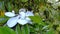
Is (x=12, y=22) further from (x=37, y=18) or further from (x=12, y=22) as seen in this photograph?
(x=37, y=18)

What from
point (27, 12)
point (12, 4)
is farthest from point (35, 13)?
point (12, 4)

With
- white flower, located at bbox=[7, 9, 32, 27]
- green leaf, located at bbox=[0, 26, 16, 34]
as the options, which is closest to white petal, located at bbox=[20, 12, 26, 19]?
white flower, located at bbox=[7, 9, 32, 27]

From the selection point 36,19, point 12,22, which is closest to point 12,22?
point 12,22

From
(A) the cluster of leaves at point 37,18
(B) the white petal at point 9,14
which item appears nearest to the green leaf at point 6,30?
(A) the cluster of leaves at point 37,18

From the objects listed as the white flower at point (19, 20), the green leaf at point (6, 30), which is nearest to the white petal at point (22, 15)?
the white flower at point (19, 20)

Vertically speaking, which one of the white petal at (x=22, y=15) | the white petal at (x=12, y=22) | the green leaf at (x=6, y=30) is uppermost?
the white petal at (x=22, y=15)

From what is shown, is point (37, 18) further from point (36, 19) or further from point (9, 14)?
point (9, 14)

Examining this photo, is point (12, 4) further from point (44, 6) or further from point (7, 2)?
point (44, 6)

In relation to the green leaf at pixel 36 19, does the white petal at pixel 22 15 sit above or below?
above

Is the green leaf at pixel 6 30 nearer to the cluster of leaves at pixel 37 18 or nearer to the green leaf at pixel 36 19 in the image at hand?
the cluster of leaves at pixel 37 18
